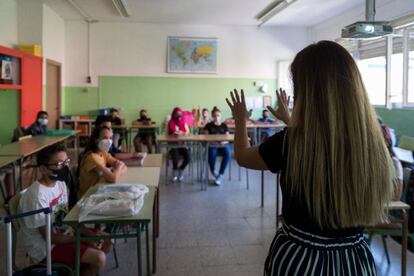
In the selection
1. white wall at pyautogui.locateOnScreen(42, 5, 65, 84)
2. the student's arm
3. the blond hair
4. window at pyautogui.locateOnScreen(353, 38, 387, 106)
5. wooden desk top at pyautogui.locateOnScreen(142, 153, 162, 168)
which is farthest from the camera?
white wall at pyautogui.locateOnScreen(42, 5, 65, 84)

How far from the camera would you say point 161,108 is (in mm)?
9711

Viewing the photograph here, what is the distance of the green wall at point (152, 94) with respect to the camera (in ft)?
31.2

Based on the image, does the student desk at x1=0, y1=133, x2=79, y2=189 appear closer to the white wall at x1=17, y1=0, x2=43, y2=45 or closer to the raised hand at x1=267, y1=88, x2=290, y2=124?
the white wall at x1=17, y1=0, x2=43, y2=45

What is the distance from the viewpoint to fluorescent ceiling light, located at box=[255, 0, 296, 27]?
7.59 m

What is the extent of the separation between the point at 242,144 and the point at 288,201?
0.26 m

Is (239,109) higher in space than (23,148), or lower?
higher

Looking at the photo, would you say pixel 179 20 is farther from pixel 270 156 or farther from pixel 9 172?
pixel 270 156

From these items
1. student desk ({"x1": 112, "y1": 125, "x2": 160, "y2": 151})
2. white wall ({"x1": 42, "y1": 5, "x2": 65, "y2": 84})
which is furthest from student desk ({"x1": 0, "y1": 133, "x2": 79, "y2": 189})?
white wall ({"x1": 42, "y1": 5, "x2": 65, "y2": 84})

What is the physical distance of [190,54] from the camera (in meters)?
9.62

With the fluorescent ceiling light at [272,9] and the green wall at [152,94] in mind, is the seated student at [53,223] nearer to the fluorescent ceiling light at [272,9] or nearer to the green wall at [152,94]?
the fluorescent ceiling light at [272,9]

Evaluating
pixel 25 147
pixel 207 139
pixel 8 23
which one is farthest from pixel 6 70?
pixel 207 139

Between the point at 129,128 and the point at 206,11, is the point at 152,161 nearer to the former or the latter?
the point at 129,128

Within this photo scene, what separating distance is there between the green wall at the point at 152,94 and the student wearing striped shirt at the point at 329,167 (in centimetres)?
863

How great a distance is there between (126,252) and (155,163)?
905mm
